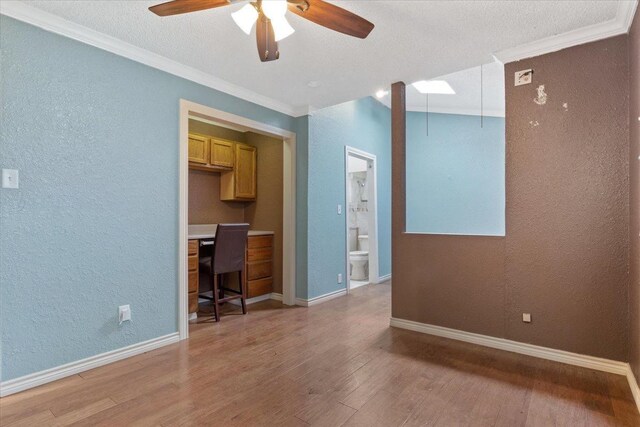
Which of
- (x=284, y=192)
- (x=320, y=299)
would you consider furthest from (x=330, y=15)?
(x=320, y=299)

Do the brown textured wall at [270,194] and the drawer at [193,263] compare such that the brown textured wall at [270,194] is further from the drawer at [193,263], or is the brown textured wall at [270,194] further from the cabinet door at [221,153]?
the drawer at [193,263]

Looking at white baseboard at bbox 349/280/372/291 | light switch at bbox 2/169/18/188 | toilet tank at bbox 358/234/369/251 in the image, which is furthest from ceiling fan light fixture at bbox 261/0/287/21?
toilet tank at bbox 358/234/369/251

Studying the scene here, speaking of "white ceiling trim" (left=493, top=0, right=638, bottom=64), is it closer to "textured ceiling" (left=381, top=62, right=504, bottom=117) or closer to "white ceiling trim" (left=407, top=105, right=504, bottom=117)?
"textured ceiling" (left=381, top=62, right=504, bottom=117)

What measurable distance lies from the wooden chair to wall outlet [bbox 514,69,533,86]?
2773mm

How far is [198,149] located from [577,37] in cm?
366

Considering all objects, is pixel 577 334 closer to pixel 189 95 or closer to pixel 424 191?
pixel 424 191

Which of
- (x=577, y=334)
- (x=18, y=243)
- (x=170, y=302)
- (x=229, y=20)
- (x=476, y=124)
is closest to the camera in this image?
(x=18, y=243)

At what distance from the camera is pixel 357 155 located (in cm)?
487

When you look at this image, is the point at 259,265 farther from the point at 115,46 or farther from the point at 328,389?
the point at 115,46

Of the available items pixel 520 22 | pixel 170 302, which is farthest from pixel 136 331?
pixel 520 22

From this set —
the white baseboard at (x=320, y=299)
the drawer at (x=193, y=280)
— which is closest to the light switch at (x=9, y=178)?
the drawer at (x=193, y=280)

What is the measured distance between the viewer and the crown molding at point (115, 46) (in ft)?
6.64

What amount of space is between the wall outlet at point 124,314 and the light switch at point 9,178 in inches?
41.8

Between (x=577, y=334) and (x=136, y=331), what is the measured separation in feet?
10.7
